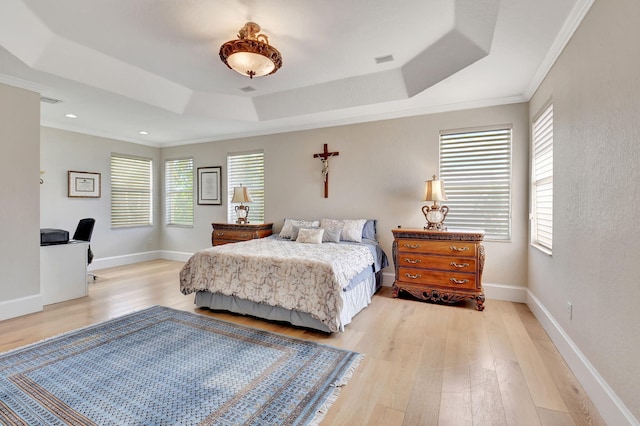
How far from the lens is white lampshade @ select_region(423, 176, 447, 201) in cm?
387

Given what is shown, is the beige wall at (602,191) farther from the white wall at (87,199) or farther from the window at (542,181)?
the white wall at (87,199)

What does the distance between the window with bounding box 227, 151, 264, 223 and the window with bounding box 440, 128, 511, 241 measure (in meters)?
3.16

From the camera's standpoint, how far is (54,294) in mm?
3873

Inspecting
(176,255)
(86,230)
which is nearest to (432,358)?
(86,230)

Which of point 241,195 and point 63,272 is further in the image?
point 241,195

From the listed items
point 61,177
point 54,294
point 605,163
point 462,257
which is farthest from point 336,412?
point 61,177

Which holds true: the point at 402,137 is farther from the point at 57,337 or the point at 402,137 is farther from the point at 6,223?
the point at 6,223

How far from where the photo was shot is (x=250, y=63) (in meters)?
2.72

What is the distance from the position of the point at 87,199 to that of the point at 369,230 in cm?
509

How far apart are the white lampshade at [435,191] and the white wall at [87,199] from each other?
19.0ft

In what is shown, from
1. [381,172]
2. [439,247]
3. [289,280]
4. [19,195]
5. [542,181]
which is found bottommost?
[289,280]

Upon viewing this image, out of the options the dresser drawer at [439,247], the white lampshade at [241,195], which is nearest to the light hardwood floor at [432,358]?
the dresser drawer at [439,247]

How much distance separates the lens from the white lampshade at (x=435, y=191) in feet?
12.7

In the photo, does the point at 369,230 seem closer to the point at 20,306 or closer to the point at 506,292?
the point at 506,292
